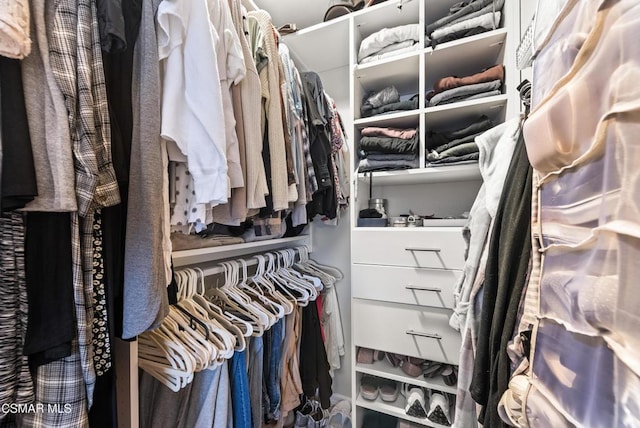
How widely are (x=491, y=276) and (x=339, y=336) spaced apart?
1158 millimetres

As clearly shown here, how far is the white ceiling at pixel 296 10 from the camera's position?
135 centimetres

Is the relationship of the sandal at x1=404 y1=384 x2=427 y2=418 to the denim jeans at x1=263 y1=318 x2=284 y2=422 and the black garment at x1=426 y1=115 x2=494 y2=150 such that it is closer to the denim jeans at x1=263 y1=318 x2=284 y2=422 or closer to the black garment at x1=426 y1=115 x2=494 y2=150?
the denim jeans at x1=263 y1=318 x2=284 y2=422

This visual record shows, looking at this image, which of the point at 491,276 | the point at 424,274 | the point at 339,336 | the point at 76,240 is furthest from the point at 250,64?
the point at 339,336

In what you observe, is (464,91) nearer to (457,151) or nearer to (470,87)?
(470,87)

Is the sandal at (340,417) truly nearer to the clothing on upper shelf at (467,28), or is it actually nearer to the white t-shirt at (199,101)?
the white t-shirt at (199,101)

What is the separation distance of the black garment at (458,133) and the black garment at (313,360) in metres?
0.99

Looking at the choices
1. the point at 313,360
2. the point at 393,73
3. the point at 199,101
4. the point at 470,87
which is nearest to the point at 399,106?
the point at 393,73

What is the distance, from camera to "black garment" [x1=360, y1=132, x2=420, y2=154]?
3.83 ft

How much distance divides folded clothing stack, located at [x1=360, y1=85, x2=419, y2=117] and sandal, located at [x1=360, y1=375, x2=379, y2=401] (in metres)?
1.37

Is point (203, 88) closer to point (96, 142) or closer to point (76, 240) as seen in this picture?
point (96, 142)

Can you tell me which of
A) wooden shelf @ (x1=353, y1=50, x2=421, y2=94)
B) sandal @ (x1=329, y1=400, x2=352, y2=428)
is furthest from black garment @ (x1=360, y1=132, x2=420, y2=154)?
sandal @ (x1=329, y1=400, x2=352, y2=428)

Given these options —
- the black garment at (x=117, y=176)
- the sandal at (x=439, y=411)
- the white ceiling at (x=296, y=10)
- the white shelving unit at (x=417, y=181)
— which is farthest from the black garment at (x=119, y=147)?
the sandal at (x=439, y=411)

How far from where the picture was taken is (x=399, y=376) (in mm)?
1165

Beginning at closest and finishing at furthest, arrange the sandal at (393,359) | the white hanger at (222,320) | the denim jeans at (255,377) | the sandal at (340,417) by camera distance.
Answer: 1. the white hanger at (222,320)
2. the denim jeans at (255,377)
3. the sandal at (393,359)
4. the sandal at (340,417)
